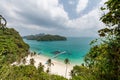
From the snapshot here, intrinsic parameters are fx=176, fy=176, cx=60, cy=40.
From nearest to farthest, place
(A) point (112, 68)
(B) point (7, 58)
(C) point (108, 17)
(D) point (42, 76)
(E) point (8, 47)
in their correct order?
(E) point (8, 47), (B) point (7, 58), (A) point (112, 68), (C) point (108, 17), (D) point (42, 76)

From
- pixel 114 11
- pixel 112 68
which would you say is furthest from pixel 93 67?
pixel 114 11

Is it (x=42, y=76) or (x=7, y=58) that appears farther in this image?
(x=42, y=76)

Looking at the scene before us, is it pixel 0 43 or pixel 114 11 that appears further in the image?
pixel 114 11

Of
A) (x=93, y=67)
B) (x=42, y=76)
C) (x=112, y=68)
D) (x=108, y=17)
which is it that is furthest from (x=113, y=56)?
(x=42, y=76)

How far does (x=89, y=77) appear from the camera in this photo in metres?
5.49

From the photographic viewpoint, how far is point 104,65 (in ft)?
16.8

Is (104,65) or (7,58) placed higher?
(7,58)

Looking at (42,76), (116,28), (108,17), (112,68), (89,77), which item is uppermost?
(108,17)

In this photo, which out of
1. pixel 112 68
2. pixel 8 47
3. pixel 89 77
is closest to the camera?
pixel 8 47

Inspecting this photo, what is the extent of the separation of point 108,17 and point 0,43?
3955 millimetres

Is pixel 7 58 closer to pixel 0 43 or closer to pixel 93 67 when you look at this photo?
pixel 0 43

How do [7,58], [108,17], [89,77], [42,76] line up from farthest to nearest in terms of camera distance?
[42,76] < [108,17] < [89,77] < [7,58]

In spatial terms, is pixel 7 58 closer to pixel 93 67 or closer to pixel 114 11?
pixel 93 67

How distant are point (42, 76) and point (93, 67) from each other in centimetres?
3588
